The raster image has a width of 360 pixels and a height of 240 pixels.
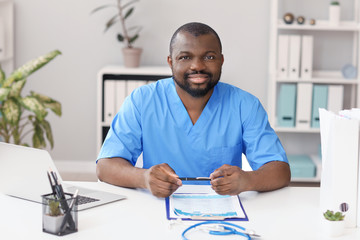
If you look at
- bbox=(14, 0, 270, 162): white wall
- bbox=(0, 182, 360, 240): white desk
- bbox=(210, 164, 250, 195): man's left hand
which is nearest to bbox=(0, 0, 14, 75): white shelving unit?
bbox=(14, 0, 270, 162): white wall

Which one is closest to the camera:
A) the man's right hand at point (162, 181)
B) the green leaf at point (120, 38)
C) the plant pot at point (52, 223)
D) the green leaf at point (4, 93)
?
the plant pot at point (52, 223)

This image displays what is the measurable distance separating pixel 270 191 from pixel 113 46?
7.93 feet

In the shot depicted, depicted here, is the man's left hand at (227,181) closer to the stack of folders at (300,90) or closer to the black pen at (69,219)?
the black pen at (69,219)

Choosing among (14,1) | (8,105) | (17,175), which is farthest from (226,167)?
(14,1)

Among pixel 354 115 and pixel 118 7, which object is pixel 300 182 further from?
pixel 354 115

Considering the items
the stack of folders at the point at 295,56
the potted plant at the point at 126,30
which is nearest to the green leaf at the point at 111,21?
the potted plant at the point at 126,30

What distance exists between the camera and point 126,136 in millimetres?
1871

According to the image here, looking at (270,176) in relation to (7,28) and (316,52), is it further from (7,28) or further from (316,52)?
(7,28)

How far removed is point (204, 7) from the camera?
3.82m

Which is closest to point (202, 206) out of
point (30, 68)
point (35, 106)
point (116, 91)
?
point (35, 106)

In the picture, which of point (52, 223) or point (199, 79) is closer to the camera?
point (52, 223)

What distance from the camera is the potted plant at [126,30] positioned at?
12.1 ft

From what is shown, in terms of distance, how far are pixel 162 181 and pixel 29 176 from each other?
34cm

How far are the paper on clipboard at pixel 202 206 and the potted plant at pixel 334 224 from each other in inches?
7.7
